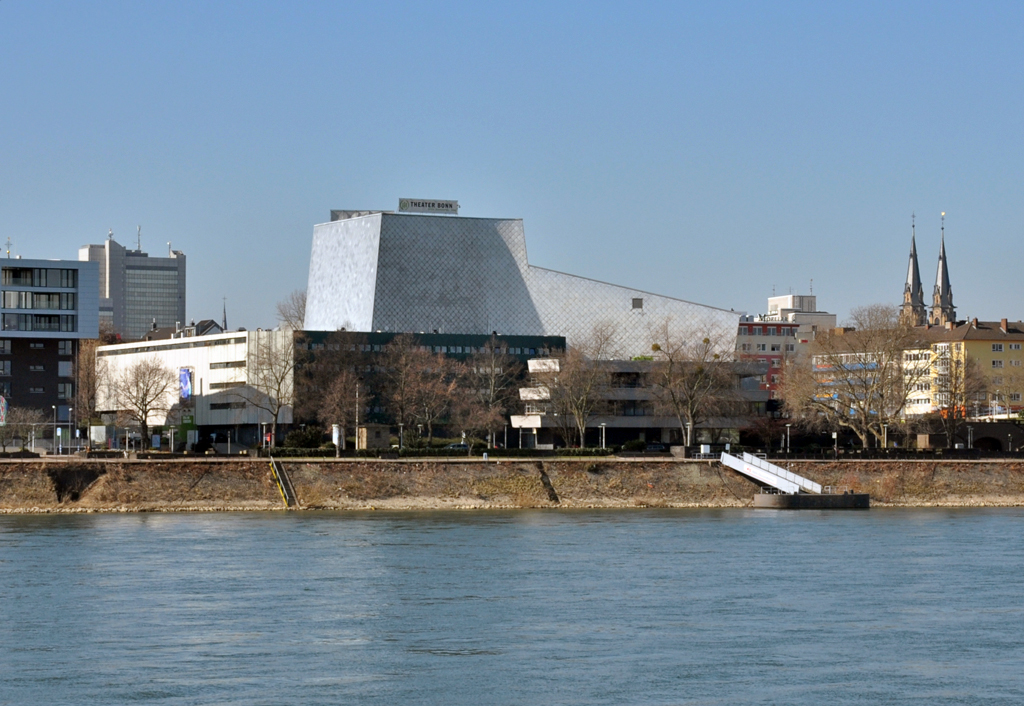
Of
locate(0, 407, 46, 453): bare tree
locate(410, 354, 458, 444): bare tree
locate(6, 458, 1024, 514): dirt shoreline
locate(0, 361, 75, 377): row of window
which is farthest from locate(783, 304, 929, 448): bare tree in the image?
locate(0, 361, 75, 377): row of window

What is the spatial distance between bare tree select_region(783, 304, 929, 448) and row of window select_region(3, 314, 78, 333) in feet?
213

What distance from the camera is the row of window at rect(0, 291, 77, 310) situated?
13612cm

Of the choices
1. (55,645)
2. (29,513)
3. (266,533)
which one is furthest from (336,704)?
(29,513)

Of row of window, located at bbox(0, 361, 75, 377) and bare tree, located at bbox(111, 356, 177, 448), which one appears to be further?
row of window, located at bbox(0, 361, 75, 377)

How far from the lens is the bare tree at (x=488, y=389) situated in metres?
112

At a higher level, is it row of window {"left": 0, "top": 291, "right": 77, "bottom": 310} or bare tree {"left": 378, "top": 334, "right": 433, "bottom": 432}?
row of window {"left": 0, "top": 291, "right": 77, "bottom": 310}

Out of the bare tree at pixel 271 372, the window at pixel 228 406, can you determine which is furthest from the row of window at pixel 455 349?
the window at pixel 228 406

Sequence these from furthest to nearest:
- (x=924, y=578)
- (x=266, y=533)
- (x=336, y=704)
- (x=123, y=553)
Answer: (x=266, y=533)
(x=123, y=553)
(x=924, y=578)
(x=336, y=704)

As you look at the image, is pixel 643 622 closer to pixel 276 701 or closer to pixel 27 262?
pixel 276 701

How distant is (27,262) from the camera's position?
451ft

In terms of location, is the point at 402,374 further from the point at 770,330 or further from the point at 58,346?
the point at 770,330

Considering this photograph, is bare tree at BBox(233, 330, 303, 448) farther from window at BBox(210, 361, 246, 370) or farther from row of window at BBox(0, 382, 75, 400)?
row of window at BBox(0, 382, 75, 400)

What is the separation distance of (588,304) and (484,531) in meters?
78.3

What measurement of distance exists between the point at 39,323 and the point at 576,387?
5437 centimetres
